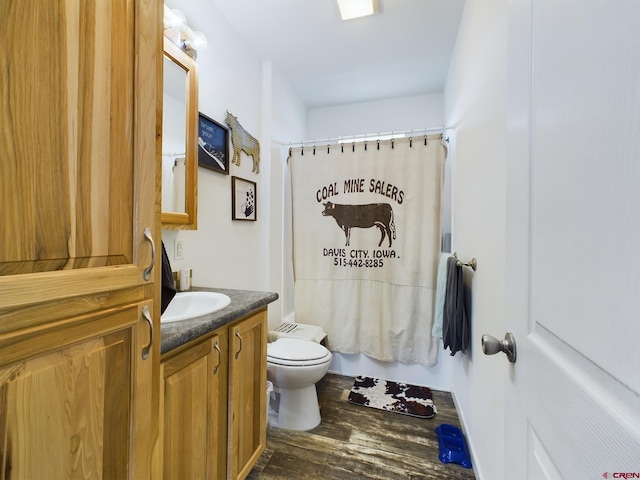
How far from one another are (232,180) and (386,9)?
1499 millimetres

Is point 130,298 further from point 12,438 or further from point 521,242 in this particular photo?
point 521,242

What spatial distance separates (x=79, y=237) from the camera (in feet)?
1.81

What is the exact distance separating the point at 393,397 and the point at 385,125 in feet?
8.39

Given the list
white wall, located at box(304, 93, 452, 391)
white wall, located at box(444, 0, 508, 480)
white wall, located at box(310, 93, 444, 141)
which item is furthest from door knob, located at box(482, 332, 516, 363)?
A: white wall, located at box(310, 93, 444, 141)

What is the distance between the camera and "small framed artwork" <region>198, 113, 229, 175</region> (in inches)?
63.2

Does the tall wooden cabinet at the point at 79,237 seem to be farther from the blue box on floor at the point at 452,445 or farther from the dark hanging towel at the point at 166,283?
the blue box on floor at the point at 452,445

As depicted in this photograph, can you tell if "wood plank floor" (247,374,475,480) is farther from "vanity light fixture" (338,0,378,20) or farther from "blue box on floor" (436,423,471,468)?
"vanity light fixture" (338,0,378,20)

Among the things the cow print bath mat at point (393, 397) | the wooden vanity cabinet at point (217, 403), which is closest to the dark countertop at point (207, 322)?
the wooden vanity cabinet at point (217, 403)

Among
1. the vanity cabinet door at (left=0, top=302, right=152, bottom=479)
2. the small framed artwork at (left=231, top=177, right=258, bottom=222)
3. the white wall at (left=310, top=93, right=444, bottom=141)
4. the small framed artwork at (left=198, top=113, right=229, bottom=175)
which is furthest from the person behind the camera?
the white wall at (left=310, top=93, right=444, bottom=141)

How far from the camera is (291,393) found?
1.80 metres

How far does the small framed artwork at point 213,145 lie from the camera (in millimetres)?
1604

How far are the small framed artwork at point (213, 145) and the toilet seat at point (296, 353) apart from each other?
124 cm

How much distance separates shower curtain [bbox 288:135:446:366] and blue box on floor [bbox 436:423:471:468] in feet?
1.89

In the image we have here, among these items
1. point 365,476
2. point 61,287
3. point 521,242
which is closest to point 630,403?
point 521,242
